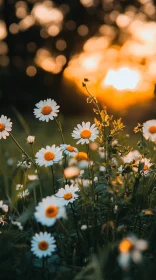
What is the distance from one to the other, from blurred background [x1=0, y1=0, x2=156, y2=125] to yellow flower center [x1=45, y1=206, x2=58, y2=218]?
11.6m

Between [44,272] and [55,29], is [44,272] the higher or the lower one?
the lower one

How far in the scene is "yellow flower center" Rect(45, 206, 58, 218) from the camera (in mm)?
1295

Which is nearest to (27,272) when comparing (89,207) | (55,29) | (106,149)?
(89,207)

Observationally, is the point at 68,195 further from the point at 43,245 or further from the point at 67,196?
the point at 43,245

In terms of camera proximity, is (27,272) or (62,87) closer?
(27,272)

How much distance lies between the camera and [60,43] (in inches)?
575

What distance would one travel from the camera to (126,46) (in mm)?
13344

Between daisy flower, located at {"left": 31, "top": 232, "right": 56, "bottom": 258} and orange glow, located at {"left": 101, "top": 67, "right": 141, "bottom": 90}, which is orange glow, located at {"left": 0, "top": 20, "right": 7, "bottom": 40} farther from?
daisy flower, located at {"left": 31, "top": 232, "right": 56, "bottom": 258}

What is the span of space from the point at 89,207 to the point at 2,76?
41.6 ft

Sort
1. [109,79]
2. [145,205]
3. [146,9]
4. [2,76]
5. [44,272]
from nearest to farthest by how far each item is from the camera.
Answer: [44,272], [145,205], [109,79], [146,9], [2,76]

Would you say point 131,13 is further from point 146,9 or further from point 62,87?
point 62,87

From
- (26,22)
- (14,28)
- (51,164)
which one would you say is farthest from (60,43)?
(51,164)

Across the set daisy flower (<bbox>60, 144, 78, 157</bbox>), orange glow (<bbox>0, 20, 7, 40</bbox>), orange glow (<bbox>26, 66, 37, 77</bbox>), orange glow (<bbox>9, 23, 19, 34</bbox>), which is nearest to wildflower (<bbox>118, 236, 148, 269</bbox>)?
daisy flower (<bbox>60, 144, 78, 157</bbox>)

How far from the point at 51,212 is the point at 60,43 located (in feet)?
45.2
